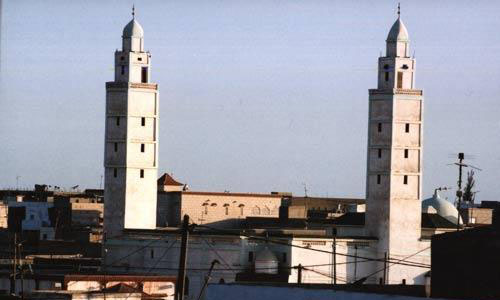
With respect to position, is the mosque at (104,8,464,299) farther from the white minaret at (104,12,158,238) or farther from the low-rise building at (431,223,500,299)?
the low-rise building at (431,223,500,299)

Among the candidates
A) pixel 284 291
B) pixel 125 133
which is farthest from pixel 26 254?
pixel 284 291

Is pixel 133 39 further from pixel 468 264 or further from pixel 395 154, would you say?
pixel 468 264

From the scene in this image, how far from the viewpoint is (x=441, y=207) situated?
325 ft

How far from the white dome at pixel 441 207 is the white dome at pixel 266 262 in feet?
58.6

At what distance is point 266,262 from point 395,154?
875cm

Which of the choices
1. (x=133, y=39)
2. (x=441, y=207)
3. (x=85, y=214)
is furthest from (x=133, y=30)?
(x=85, y=214)

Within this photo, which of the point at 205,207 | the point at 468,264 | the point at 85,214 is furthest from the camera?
the point at 85,214

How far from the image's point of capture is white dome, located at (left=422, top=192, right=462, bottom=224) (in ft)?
314

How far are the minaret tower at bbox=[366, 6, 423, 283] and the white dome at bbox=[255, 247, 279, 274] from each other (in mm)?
6063

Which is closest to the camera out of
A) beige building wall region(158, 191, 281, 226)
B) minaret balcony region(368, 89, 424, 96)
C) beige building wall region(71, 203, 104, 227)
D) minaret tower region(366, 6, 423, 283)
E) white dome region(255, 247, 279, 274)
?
white dome region(255, 247, 279, 274)

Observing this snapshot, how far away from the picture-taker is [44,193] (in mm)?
140500

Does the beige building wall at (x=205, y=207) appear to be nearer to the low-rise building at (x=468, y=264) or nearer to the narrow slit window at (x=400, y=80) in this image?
the narrow slit window at (x=400, y=80)

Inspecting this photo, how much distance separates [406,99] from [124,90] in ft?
41.0

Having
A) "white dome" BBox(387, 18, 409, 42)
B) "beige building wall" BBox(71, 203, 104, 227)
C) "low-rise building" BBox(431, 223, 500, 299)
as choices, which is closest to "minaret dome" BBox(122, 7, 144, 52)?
"white dome" BBox(387, 18, 409, 42)
